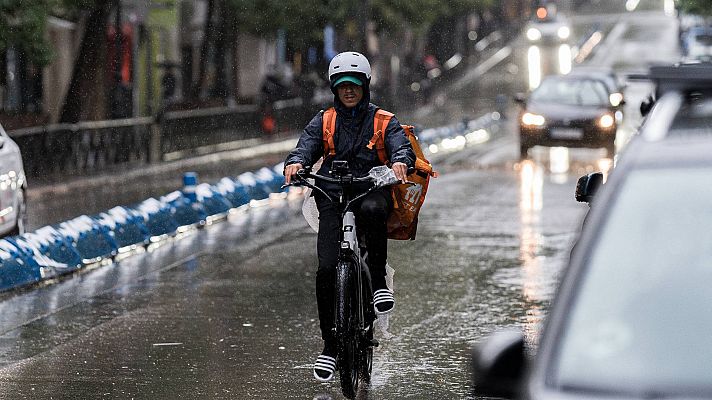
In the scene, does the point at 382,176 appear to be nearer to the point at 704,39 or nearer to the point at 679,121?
the point at 679,121

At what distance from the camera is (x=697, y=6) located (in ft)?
152

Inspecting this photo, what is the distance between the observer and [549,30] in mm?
82625

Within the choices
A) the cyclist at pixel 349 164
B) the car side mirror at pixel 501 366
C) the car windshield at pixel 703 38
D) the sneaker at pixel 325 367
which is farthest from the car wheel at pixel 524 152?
the car windshield at pixel 703 38

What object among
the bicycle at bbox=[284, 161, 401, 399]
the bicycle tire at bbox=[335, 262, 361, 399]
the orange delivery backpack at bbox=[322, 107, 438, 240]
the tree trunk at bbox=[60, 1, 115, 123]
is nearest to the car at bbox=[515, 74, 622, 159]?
the tree trunk at bbox=[60, 1, 115, 123]

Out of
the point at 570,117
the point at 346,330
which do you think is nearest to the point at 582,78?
the point at 570,117

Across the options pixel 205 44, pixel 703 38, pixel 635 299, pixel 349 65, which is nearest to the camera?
pixel 635 299

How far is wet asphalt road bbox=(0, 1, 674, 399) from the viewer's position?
29.2ft

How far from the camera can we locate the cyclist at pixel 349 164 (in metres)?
8.16

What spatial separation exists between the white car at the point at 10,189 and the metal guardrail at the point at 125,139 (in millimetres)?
9197

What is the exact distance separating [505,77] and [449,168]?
4266 centimetres

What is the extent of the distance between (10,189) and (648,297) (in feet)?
38.2

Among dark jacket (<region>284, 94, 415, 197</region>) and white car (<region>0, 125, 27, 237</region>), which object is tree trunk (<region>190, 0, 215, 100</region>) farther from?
dark jacket (<region>284, 94, 415, 197</region>)

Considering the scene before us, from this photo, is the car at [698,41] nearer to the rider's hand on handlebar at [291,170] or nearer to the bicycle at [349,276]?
the bicycle at [349,276]

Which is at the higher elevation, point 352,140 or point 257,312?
point 352,140
